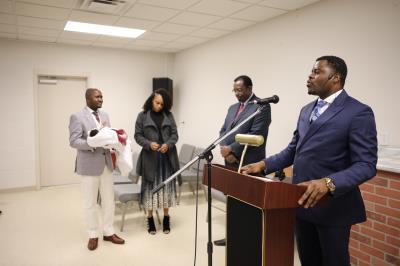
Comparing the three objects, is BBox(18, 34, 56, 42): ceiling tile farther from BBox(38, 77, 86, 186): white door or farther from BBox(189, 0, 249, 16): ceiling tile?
BBox(189, 0, 249, 16): ceiling tile

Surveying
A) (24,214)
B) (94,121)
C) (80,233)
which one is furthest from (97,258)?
(24,214)

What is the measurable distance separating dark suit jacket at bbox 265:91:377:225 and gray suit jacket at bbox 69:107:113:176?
209 cm

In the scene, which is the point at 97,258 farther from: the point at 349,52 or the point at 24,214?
the point at 349,52

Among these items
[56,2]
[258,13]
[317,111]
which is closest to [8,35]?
[56,2]

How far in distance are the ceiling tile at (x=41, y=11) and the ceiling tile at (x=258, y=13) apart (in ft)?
7.03

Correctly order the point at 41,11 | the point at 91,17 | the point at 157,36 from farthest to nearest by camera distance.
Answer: the point at 157,36 < the point at 91,17 < the point at 41,11

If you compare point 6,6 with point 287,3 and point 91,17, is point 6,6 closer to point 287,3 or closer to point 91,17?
point 91,17

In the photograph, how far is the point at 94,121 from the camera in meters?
3.15

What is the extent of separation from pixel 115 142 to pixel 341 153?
2.09 meters

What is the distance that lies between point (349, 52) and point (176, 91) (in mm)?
4261

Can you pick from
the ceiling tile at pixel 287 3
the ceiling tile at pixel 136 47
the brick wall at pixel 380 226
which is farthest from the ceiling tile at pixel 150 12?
the brick wall at pixel 380 226

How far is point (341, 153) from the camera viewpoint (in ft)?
4.99

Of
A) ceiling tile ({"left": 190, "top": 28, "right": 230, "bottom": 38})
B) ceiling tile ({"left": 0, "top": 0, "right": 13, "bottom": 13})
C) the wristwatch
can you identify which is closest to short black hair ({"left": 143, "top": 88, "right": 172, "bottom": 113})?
ceiling tile ({"left": 190, "top": 28, "right": 230, "bottom": 38})

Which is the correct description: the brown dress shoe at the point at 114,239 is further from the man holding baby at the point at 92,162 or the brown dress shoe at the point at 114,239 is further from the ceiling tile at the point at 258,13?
the ceiling tile at the point at 258,13
